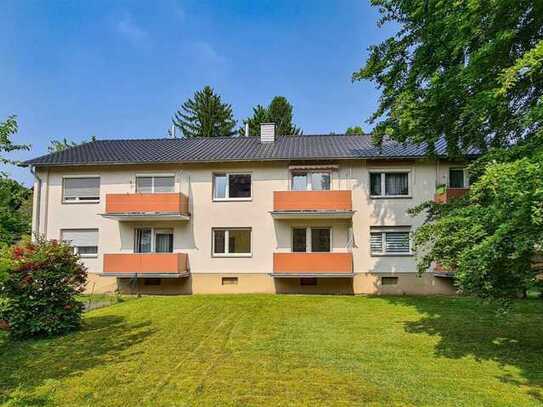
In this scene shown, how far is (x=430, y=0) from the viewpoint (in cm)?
985

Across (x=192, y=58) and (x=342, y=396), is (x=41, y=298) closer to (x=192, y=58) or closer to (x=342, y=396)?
(x=342, y=396)

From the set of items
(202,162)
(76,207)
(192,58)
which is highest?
(192,58)

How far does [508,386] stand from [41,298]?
1062 cm

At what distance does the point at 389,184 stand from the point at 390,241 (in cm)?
278

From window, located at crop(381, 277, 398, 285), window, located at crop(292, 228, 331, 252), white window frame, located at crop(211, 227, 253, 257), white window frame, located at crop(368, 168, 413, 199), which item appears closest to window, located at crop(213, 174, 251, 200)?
white window frame, located at crop(211, 227, 253, 257)

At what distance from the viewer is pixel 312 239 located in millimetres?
19469

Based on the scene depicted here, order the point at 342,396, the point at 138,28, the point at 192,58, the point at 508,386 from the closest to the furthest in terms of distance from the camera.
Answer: the point at 342,396 < the point at 508,386 < the point at 138,28 < the point at 192,58

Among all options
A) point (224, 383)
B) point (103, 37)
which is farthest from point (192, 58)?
point (224, 383)

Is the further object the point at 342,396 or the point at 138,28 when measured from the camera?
the point at 138,28

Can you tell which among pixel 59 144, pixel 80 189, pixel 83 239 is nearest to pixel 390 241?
pixel 83 239

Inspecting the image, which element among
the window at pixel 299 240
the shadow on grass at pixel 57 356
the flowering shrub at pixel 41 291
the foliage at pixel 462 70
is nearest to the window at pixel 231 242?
the window at pixel 299 240

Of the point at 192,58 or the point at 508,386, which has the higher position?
the point at 192,58

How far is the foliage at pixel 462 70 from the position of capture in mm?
7867

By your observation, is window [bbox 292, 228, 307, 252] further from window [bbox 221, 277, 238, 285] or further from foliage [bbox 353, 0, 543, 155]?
foliage [bbox 353, 0, 543, 155]
